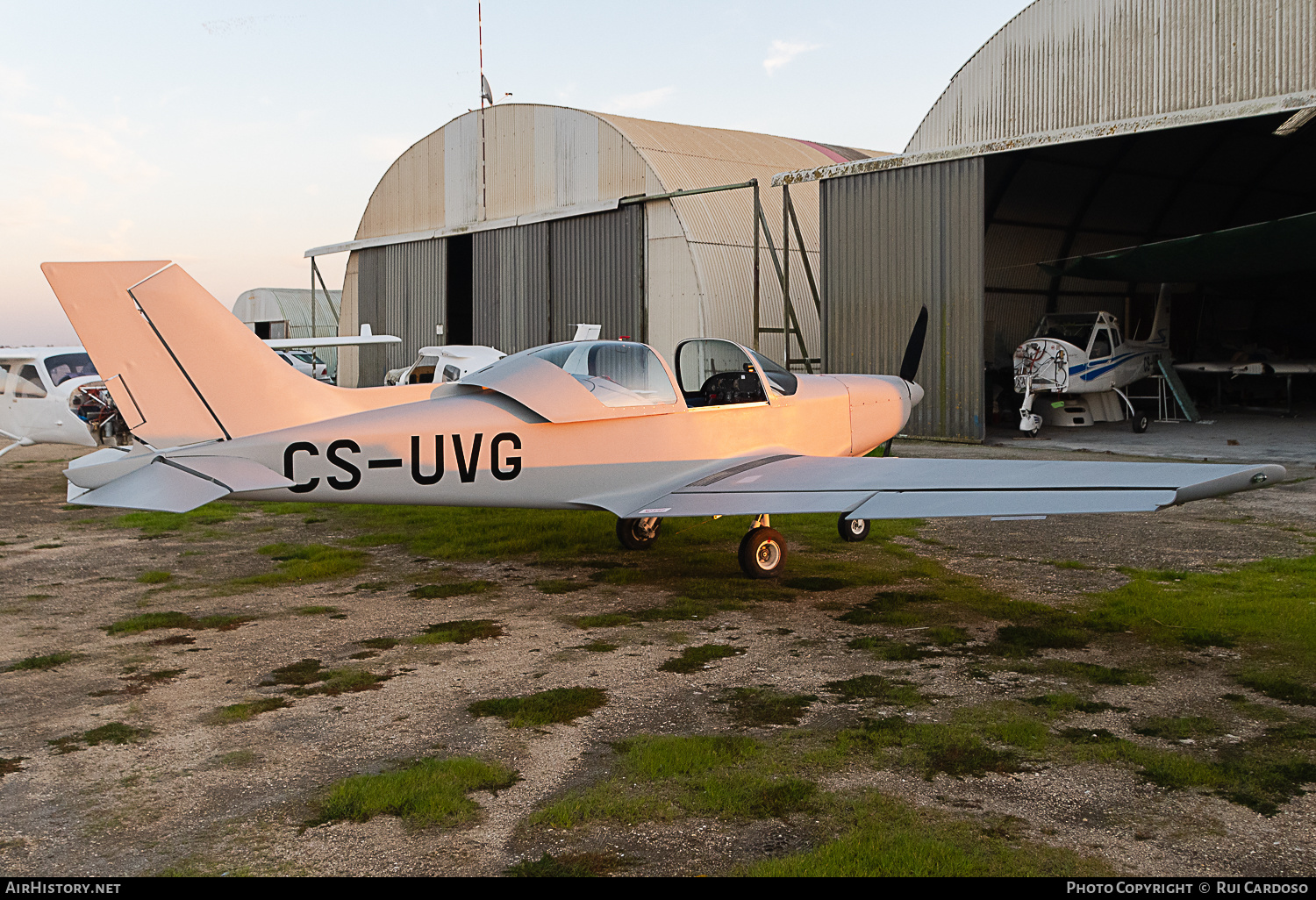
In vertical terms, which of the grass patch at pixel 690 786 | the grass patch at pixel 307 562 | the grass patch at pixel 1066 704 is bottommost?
the grass patch at pixel 690 786

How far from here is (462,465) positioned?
6855 mm

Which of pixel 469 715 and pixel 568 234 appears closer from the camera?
pixel 469 715

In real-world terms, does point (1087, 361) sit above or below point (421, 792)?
above

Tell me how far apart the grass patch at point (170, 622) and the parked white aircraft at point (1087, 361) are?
48.9 ft

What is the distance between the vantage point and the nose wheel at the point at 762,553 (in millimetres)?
7391

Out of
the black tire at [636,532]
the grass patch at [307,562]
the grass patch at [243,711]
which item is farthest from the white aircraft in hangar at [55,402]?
the grass patch at [243,711]

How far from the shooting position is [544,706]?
185 inches

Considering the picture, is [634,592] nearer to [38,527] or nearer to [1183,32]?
[38,527]

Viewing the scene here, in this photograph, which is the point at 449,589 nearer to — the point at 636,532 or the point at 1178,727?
the point at 636,532

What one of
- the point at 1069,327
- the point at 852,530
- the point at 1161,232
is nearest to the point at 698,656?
the point at 852,530

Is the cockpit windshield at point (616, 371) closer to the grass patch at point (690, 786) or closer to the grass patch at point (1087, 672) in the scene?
the grass patch at point (1087, 672)

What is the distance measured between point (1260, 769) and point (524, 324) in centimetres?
2334

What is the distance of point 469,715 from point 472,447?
264 centimetres

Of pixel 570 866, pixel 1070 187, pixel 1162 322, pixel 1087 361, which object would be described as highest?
pixel 1070 187
